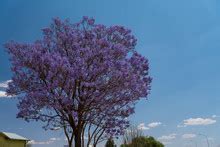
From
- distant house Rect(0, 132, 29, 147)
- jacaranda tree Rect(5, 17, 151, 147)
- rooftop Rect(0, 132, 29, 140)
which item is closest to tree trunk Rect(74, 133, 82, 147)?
jacaranda tree Rect(5, 17, 151, 147)

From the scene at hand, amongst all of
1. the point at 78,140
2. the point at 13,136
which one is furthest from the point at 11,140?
the point at 78,140

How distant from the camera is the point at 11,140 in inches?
1415

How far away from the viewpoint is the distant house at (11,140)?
35.2 m

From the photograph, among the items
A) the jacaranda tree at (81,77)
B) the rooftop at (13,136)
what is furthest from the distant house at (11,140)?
the jacaranda tree at (81,77)

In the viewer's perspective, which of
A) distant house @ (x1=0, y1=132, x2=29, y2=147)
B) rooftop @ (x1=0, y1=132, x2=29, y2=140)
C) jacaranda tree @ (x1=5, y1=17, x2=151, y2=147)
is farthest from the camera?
rooftop @ (x1=0, y1=132, x2=29, y2=140)

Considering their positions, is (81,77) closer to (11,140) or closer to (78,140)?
(78,140)

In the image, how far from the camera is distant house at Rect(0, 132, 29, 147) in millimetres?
35188

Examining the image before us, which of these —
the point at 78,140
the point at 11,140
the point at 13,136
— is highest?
the point at 13,136

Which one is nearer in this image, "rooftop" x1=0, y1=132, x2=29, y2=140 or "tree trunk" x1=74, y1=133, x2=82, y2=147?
"tree trunk" x1=74, y1=133, x2=82, y2=147

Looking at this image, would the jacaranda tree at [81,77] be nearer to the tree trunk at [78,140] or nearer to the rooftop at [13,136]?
the tree trunk at [78,140]

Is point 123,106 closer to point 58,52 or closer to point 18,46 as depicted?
point 58,52

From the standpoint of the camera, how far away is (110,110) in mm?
21750

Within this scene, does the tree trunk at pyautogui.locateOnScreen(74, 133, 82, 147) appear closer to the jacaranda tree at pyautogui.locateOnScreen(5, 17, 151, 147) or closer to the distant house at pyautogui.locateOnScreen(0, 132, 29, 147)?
the jacaranda tree at pyautogui.locateOnScreen(5, 17, 151, 147)

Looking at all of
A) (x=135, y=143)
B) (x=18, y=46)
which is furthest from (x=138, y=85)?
(x=135, y=143)
